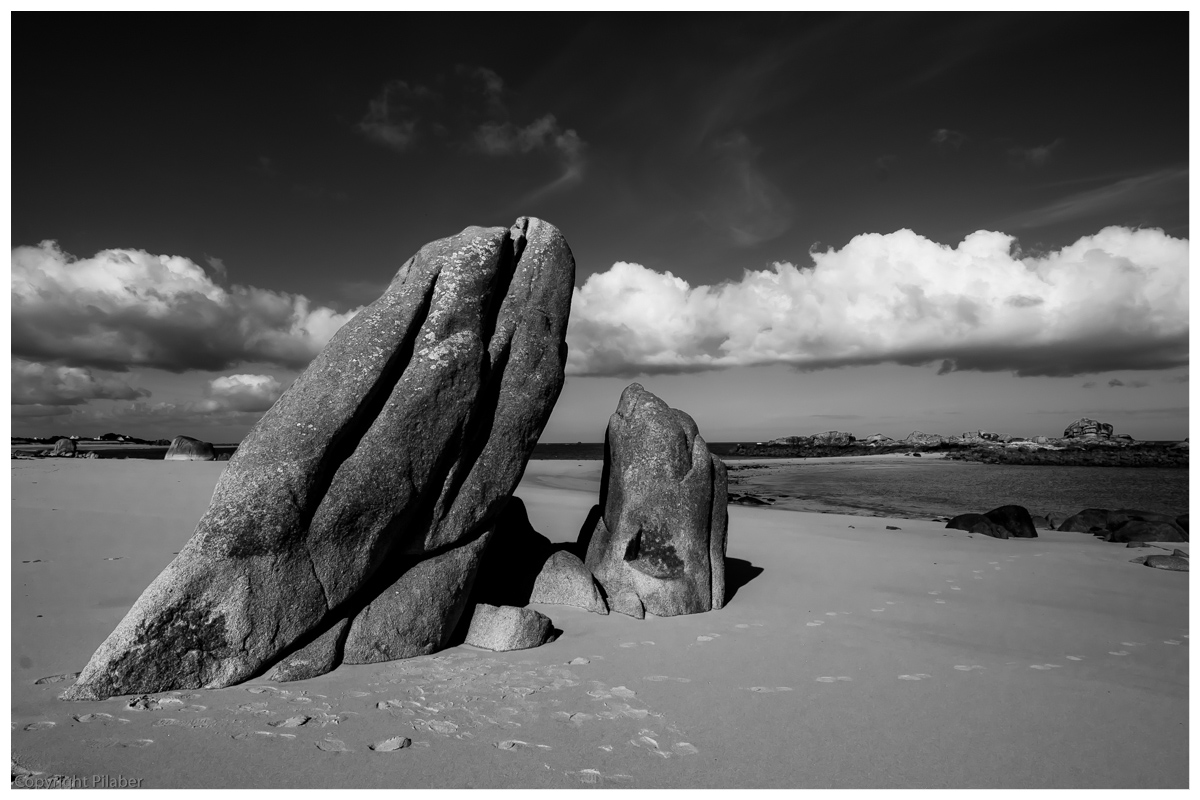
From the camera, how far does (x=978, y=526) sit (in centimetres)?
1459

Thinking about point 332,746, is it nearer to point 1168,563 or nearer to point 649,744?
point 649,744

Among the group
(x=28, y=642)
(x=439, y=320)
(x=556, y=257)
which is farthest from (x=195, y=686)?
(x=556, y=257)

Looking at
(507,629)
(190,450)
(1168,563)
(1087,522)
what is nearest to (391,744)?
(507,629)

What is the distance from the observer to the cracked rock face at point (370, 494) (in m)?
4.90

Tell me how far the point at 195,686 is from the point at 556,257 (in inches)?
198

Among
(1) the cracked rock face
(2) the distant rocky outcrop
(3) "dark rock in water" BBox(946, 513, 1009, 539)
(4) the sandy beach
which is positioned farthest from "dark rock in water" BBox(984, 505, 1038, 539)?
(2) the distant rocky outcrop

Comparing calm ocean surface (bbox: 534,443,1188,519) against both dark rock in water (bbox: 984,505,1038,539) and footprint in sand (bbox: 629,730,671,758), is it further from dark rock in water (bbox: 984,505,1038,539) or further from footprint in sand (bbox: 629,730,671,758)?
footprint in sand (bbox: 629,730,671,758)

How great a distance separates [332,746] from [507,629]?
2100 millimetres

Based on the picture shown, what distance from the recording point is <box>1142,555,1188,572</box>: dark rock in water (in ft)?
33.6

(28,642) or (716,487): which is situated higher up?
(716,487)

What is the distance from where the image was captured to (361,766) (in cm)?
387

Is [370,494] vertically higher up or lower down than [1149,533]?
higher up

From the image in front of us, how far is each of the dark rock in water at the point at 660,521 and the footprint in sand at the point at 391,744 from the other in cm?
334

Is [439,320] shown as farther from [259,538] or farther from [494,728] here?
[494,728]
